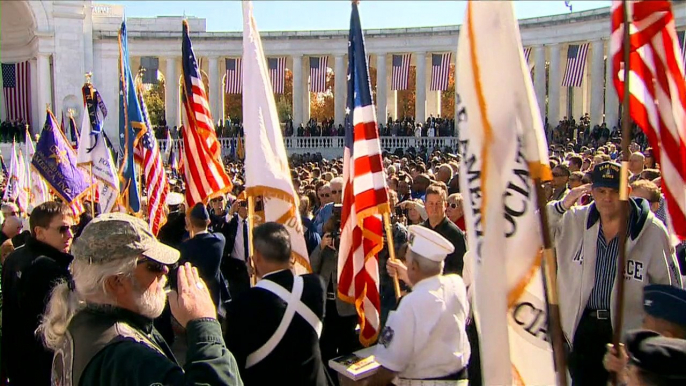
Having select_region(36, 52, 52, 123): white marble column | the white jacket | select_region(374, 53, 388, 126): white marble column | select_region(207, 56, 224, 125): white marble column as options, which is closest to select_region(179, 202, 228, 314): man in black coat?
the white jacket

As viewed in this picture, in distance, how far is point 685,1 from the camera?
37.1 metres

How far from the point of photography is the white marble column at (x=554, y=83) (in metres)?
44.9

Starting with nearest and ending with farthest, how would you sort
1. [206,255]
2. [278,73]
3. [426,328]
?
[426,328] < [206,255] < [278,73]

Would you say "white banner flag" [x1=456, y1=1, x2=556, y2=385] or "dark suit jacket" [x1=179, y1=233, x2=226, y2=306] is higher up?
"white banner flag" [x1=456, y1=1, x2=556, y2=385]

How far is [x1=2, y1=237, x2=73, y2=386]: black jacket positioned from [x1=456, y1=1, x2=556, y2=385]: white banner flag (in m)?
3.28

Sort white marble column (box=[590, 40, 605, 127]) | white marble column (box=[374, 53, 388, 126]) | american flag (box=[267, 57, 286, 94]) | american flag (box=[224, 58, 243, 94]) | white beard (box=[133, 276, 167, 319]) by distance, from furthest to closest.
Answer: white marble column (box=[374, 53, 388, 126]) → american flag (box=[267, 57, 286, 94]) → american flag (box=[224, 58, 243, 94]) → white marble column (box=[590, 40, 605, 127]) → white beard (box=[133, 276, 167, 319])

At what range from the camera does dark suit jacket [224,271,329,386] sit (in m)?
4.74

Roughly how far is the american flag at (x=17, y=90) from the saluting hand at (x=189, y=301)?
5014cm

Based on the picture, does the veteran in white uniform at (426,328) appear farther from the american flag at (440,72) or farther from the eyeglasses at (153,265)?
the american flag at (440,72)

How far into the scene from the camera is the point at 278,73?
4666 centimetres

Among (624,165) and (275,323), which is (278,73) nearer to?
(275,323)

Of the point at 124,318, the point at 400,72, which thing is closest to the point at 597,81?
the point at 400,72

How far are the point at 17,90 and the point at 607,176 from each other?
50.9 metres

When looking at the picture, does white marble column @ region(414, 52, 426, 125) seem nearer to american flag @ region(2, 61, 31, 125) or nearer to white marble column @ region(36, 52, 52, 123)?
white marble column @ region(36, 52, 52, 123)
